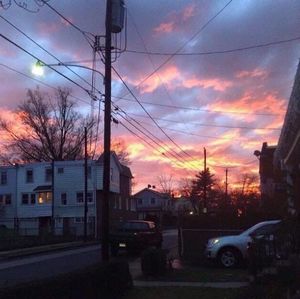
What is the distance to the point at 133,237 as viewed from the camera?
29609mm

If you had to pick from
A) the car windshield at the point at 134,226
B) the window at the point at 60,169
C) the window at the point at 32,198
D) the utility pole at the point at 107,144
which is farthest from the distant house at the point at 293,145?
the window at the point at 32,198

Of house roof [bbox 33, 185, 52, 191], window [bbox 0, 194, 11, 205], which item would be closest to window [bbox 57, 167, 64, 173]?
house roof [bbox 33, 185, 52, 191]

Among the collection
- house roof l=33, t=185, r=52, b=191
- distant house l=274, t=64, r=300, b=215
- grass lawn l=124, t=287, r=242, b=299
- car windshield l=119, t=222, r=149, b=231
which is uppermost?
Result: house roof l=33, t=185, r=52, b=191

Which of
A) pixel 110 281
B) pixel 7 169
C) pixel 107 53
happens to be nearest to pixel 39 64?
pixel 107 53

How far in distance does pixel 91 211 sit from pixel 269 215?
41706mm

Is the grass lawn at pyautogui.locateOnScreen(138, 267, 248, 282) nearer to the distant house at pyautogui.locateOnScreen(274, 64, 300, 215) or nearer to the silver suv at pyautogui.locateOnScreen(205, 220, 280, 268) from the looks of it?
the silver suv at pyautogui.locateOnScreen(205, 220, 280, 268)

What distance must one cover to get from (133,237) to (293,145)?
16.8m

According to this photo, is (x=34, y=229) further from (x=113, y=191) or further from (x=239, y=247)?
(x=239, y=247)

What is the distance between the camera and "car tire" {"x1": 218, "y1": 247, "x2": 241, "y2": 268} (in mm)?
20828

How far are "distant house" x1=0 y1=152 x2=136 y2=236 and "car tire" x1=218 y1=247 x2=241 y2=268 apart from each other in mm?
44531

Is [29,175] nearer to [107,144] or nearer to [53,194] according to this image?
[53,194]

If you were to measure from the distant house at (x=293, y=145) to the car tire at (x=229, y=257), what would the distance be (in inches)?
118

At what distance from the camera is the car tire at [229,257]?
20828 millimetres

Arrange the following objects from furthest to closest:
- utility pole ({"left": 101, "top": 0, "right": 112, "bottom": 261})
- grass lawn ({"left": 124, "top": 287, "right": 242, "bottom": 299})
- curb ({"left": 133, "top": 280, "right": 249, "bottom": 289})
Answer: utility pole ({"left": 101, "top": 0, "right": 112, "bottom": 261}) → curb ({"left": 133, "top": 280, "right": 249, "bottom": 289}) → grass lawn ({"left": 124, "top": 287, "right": 242, "bottom": 299})
